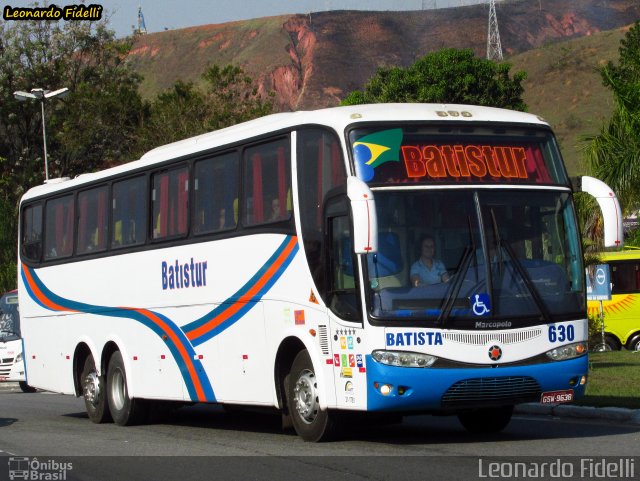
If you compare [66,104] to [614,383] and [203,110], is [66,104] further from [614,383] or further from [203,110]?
[614,383]

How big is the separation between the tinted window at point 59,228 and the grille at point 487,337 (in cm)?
932

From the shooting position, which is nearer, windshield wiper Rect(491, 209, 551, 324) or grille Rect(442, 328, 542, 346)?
grille Rect(442, 328, 542, 346)

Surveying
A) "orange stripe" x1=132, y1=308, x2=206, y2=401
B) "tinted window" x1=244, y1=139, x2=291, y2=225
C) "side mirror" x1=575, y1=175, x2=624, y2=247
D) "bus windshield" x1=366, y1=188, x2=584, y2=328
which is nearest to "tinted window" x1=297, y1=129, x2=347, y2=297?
"tinted window" x1=244, y1=139, x2=291, y2=225

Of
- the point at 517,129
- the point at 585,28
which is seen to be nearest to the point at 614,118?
the point at 517,129

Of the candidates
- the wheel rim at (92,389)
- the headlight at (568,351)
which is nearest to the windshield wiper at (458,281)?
the headlight at (568,351)

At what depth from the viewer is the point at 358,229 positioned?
11719 millimetres

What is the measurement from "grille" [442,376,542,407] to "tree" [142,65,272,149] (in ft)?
132

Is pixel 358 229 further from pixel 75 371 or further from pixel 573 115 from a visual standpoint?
pixel 573 115

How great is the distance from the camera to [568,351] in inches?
514

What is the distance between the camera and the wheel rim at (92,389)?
18.9m

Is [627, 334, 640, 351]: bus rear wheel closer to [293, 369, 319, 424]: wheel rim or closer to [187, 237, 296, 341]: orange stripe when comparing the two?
[187, 237, 296, 341]: orange stripe

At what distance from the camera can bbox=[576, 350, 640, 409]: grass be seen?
16656mm

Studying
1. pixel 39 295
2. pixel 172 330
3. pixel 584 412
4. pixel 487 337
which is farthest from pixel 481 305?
pixel 39 295

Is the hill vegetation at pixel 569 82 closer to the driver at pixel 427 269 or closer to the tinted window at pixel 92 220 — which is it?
the tinted window at pixel 92 220
